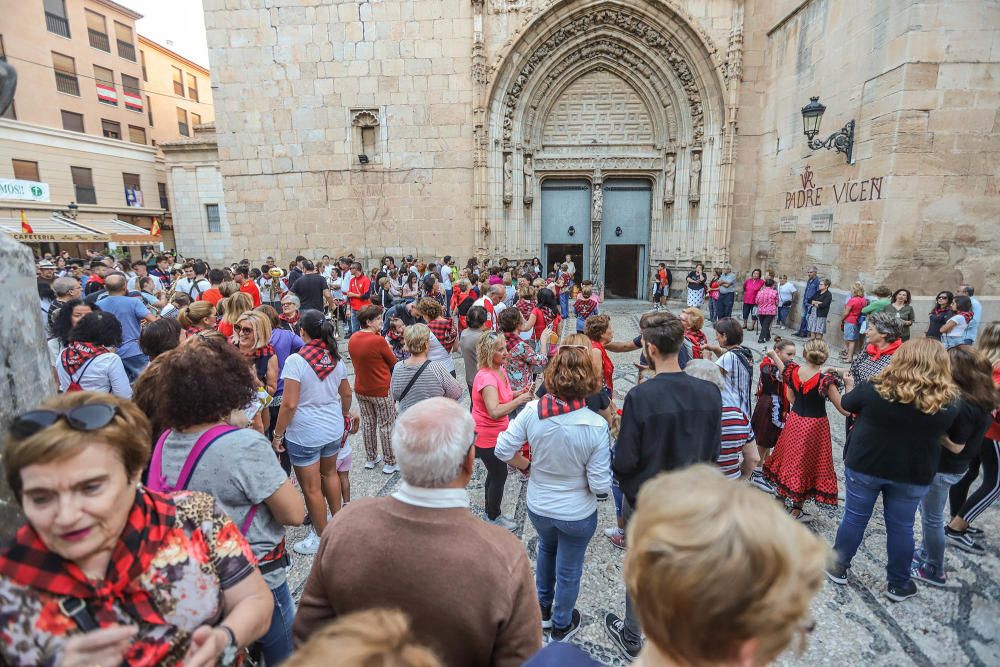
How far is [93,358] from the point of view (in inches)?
129

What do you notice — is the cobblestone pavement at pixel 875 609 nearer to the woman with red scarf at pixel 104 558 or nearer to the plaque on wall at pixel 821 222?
the woman with red scarf at pixel 104 558

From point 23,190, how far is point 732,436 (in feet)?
91.4

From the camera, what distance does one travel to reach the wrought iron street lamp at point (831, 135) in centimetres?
869

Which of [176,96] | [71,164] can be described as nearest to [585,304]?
[71,164]

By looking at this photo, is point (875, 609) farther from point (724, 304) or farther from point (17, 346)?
point (724, 304)

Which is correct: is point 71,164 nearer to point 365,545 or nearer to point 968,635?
point 365,545

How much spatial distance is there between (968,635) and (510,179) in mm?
12412

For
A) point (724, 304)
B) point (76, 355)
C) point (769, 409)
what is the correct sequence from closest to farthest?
point (76, 355) → point (769, 409) → point (724, 304)

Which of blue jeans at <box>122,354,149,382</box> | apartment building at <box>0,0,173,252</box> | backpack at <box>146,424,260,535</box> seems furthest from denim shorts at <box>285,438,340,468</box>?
apartment building at <box>0,0,173,252</box>

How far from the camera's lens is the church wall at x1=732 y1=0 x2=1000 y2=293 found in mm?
7473

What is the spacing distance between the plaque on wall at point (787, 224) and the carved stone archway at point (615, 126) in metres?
1.44

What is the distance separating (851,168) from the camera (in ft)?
28.8

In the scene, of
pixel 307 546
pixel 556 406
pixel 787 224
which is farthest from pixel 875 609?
pixel 787 224

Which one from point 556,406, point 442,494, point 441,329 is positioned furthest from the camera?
point 441,329
